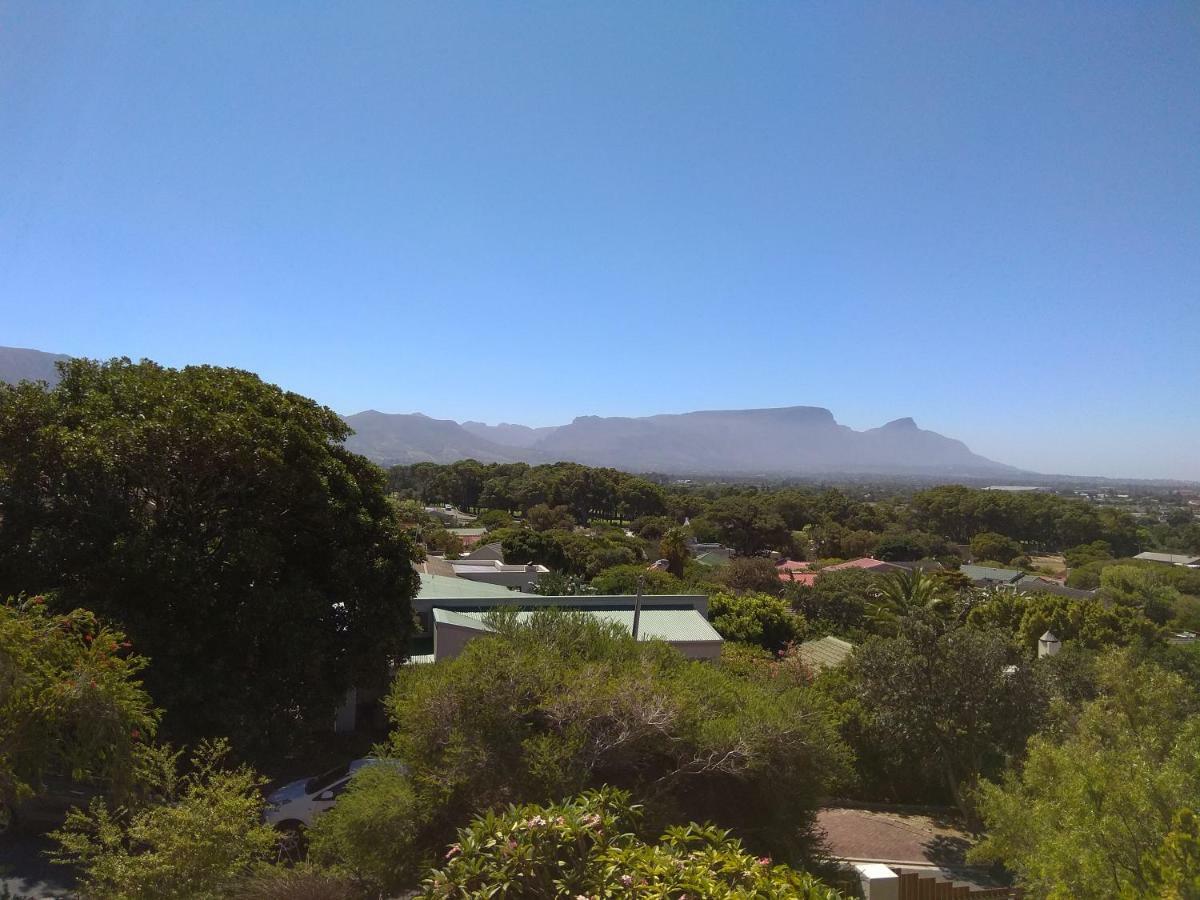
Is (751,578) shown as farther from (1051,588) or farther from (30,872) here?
(30,872)

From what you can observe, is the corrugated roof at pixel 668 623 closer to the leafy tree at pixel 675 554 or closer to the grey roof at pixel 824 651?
the grey roof at pixel 824 651

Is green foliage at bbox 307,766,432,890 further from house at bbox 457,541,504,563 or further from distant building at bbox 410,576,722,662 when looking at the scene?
house at bbox 457,541,504,563

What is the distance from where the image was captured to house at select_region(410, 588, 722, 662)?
13.8 meters

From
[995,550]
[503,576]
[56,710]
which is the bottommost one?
[995,550]

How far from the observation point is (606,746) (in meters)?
6.96

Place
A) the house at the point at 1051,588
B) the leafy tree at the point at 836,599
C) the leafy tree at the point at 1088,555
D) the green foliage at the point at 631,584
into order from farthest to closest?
the leafy tree at the point at 1088,555
the house at the point at 1051,588
the leafy tree at the point at 836,599
the green foliage at the point at 631,584

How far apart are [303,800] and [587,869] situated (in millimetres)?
6709

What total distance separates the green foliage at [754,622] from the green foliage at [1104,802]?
42.3 feet

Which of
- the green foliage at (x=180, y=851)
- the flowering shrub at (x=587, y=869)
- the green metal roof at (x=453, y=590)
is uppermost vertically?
the flowering shrub at (x=587, y=869)

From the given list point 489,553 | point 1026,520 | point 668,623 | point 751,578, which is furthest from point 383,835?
point 1026,520

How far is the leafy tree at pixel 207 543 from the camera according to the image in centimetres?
1015

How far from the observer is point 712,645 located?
51.1ft

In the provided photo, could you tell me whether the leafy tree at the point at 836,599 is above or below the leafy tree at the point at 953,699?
below

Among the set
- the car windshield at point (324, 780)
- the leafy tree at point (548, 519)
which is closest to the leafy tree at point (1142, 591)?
the car windshield at point (324, 780)
